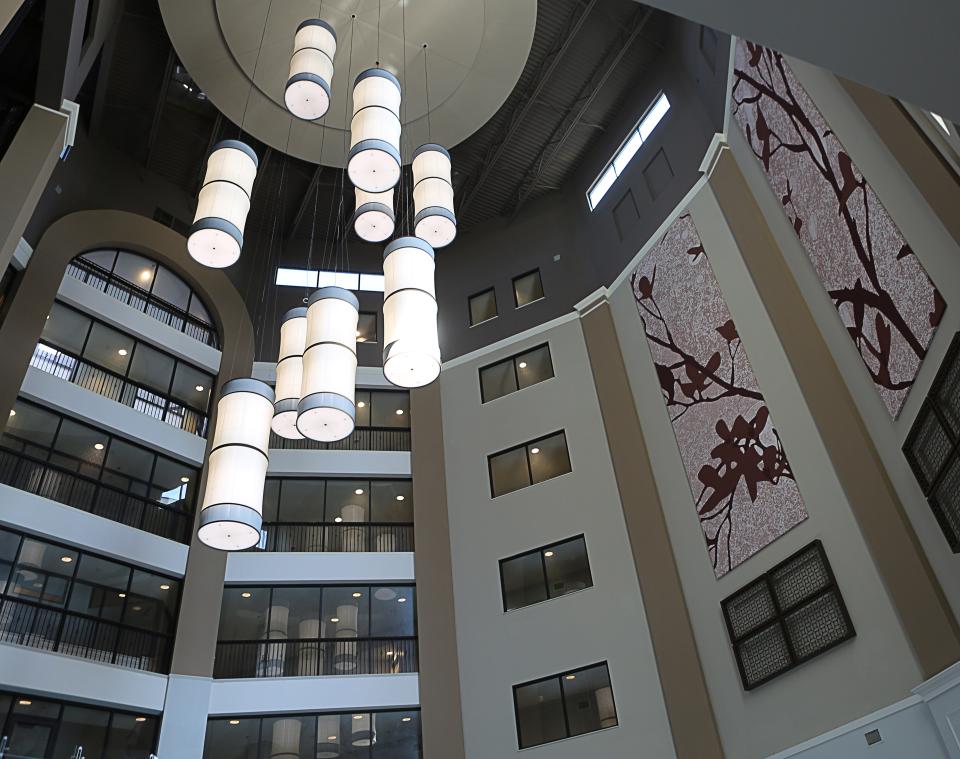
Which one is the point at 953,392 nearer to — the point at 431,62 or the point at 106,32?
the point at 431,62

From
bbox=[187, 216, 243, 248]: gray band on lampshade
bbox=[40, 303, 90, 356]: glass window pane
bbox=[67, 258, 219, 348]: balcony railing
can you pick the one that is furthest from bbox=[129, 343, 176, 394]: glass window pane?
bbox=[187, 216, 243, 248]: gray band on lampshade

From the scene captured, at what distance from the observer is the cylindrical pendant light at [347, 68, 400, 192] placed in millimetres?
9086

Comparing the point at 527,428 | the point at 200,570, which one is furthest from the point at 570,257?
the point at 200,570

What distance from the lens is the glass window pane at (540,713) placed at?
1243 cm

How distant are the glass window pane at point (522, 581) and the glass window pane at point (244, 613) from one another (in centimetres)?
454

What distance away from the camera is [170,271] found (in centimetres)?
1733

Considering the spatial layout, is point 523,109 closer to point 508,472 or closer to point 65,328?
point 508,472

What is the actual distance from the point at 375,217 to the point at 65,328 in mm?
8254

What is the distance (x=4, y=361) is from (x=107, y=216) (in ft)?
14.6

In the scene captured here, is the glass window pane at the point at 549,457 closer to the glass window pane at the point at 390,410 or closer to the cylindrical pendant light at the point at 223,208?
the glass window pane at the point at 390,410

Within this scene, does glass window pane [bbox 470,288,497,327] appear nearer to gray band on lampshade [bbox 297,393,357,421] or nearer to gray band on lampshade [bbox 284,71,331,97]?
gray band on lampshade [bbox 284,71,331,97]

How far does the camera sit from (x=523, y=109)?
671 inches

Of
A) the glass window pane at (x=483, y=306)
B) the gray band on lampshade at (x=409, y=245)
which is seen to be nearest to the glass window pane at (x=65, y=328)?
the glass window pane at (x=483, y=306)

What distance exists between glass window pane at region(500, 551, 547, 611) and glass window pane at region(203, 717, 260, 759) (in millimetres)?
4781
